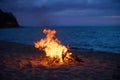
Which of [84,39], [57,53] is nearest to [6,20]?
[84,39]

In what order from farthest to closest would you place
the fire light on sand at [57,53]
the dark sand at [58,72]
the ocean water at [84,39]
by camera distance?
the ocean water at [84,39] → the fire light on sand at [57,53] → the dark sand at [58,72]

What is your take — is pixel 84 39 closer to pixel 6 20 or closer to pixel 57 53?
pixel 57 53

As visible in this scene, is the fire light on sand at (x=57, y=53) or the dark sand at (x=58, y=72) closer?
the dark sand at (x=58, y=72)

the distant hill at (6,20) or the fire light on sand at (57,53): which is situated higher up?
the distant hill at (6,20)

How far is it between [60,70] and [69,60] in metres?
2.05

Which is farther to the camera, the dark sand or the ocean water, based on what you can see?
the ocean water

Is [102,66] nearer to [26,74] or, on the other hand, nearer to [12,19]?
[26,74]

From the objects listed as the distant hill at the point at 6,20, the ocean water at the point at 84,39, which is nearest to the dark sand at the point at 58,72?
the ocean water at the point at 84,39

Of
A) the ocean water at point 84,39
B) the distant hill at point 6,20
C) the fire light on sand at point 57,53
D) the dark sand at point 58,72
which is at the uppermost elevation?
the distant hill at point 6,20

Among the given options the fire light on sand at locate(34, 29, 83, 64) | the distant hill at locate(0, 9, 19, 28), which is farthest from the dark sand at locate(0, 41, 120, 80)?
the distant hill at locate(0, 9, 19, 28)

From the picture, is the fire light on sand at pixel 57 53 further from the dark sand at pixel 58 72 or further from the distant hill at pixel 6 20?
the distant hill at pixel 6 20

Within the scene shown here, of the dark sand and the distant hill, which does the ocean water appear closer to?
the dark sand

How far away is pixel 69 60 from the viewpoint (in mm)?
11938

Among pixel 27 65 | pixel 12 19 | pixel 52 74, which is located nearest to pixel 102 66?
pixel 52 74
